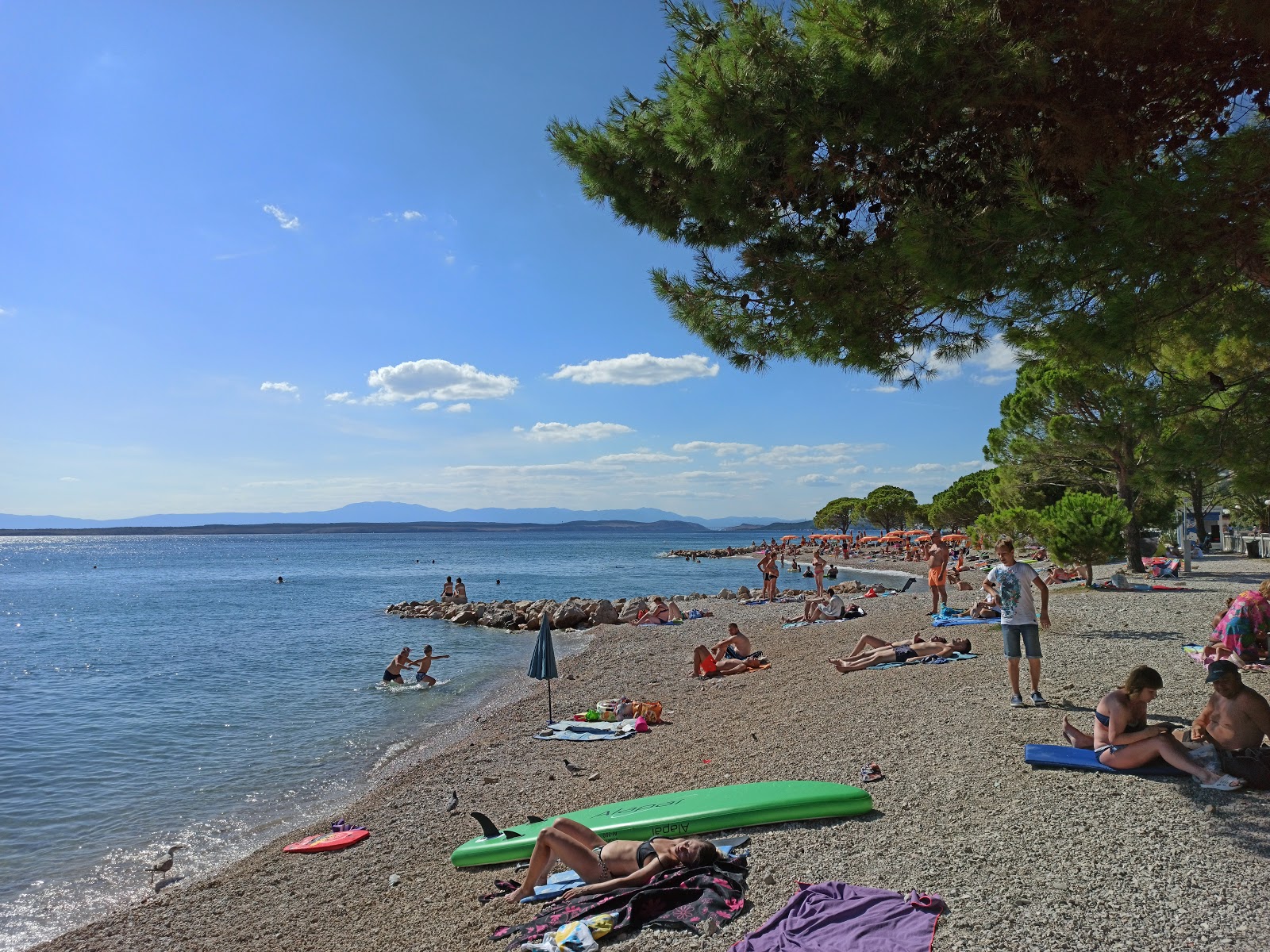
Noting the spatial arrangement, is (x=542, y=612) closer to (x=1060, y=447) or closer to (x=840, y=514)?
(x=1060, y=447)

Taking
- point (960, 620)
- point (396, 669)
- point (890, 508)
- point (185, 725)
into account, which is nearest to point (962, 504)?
point (890, 508)

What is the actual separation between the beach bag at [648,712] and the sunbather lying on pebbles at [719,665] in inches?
123

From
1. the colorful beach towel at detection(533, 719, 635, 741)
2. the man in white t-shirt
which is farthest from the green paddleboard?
the colorful beach towel at detection(533, 719, 635, 741)

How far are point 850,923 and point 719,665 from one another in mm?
10256

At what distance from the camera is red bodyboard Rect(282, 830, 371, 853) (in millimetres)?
7355

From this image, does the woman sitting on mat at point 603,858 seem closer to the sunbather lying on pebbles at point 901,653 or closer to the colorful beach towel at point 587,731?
the colorful beach towel at point 587,731

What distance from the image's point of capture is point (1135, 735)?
5570 mm

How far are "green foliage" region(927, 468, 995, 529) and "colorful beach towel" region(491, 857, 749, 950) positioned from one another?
52.6 meters

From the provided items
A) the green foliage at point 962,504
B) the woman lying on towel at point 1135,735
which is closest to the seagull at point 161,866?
the woman lying on towel at point 1135,735

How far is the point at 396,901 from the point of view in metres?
5.85

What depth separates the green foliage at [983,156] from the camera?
4707mm

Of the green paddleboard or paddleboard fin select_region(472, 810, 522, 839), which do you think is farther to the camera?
paddleboard fin select_region(472, 810, 522, 839)

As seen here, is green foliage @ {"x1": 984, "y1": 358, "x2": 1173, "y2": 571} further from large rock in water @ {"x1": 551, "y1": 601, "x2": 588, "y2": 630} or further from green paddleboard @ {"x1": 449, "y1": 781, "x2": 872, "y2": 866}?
large rock in water @ {"x1": 551, "y1": 601, "x2": 588, "y2": 630}

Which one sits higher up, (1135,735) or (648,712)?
(1135,735)
